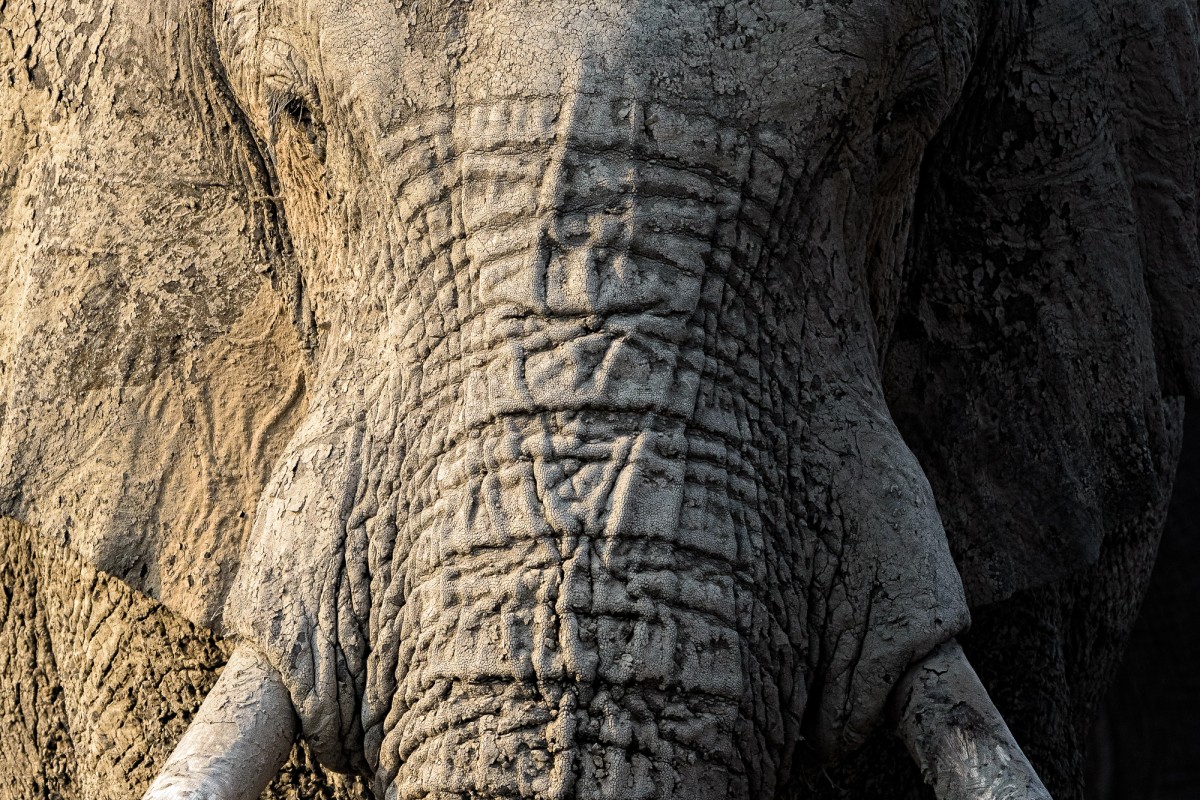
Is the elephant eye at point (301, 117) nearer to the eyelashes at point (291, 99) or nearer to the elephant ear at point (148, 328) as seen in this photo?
the eyelashes at point (291, 99)

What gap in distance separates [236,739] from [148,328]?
62 centimetres

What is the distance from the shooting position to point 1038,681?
9.29 feet

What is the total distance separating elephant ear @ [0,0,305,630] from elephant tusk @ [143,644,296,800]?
1.17 feet

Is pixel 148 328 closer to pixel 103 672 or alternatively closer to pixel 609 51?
pixel 103 672

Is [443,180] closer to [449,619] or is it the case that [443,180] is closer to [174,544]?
[449,619]

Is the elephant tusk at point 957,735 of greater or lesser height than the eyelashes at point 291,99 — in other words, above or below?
below

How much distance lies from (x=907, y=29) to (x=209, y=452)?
0.90 meters

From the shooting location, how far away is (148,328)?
2.39 m

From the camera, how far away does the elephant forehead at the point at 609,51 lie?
1957mm

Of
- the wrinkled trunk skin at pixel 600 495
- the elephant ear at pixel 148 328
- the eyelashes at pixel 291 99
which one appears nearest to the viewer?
the wrinkled trunk skin at pixel 600 495

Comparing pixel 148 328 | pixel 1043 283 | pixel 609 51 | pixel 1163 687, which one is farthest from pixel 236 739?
pixel 1163 687

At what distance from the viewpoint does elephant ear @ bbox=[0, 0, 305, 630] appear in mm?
2354

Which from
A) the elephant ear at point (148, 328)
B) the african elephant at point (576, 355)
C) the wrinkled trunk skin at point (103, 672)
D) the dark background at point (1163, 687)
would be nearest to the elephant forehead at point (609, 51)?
the african elephant at point (576, 355)

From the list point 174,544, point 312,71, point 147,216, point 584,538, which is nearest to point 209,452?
point 174,544
